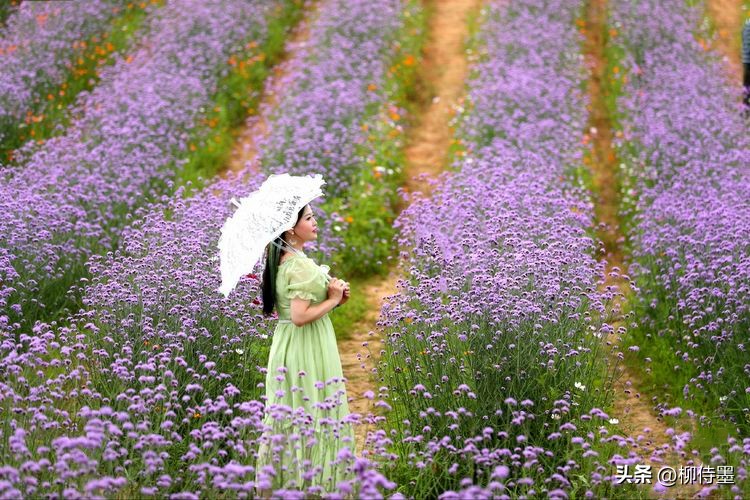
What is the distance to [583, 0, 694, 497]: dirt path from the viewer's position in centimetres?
593

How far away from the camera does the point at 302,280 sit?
487 cm

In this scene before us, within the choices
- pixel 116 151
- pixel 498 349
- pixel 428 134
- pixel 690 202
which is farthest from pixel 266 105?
pixel 498 349

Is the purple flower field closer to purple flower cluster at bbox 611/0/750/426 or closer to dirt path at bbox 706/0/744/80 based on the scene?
purple flower cluster at bbox 611/0/750/426

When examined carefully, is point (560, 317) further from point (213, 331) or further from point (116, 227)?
point (116, 227)

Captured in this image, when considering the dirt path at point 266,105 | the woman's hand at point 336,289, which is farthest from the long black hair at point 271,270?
the dirt path at point 266,105

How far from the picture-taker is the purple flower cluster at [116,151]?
705 cm

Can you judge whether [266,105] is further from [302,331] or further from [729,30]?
[729,30]

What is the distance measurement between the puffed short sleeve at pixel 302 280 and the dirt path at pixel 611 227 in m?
1.85

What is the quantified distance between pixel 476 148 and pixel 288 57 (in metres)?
5.50

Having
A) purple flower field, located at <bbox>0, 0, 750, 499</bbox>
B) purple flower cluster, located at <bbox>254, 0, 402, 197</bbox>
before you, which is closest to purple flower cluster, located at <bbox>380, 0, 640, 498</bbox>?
purple flower field, located at <bbox>0, 0, 750, 499</bbox>

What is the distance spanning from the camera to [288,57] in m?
15.0

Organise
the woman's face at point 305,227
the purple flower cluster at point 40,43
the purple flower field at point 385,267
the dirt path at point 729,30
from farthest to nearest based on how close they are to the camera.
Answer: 1. the dirt path at point 729,30
2. the purple flower cluster at point 40,43
3. the woman's face at point 305,227
4. the purple flower field at point 385,267

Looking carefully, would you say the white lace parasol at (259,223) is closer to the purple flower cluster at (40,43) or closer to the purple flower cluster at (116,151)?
the purple flower cluster at (116,151)

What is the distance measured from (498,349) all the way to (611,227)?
490 cm
